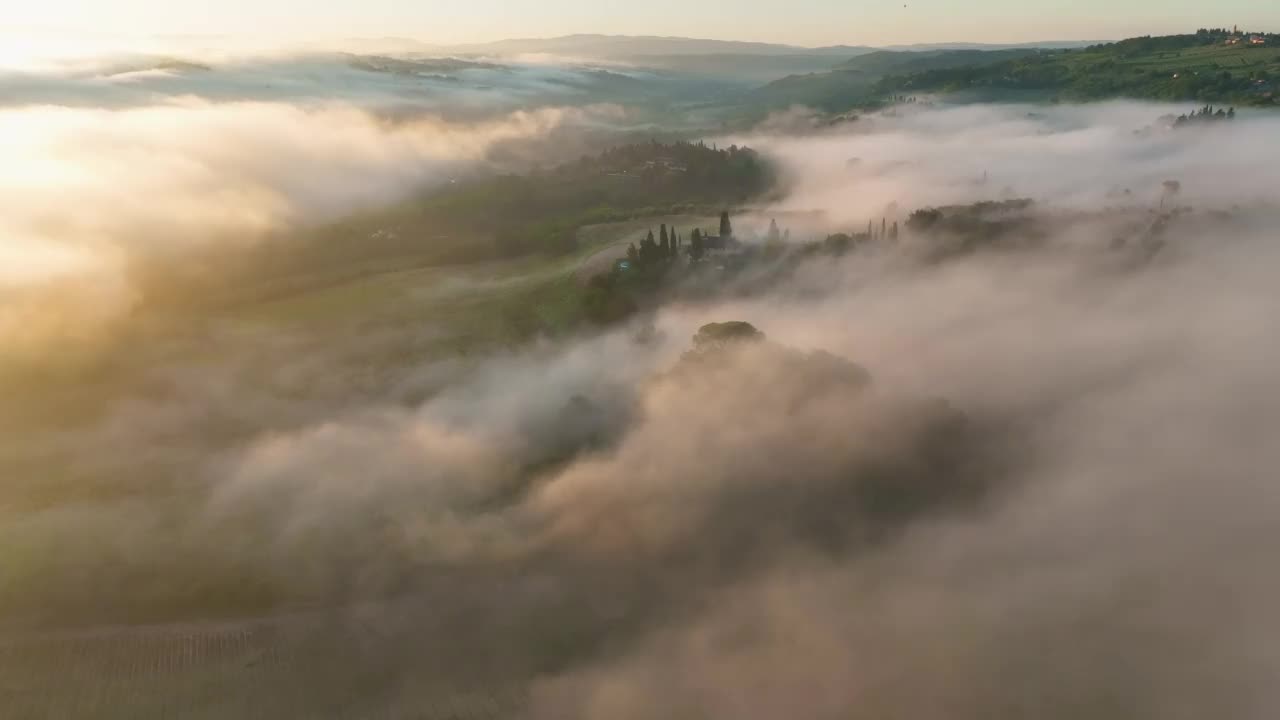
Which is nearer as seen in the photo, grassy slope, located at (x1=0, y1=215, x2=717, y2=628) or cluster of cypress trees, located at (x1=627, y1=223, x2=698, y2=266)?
grassy slope, located at (x1=0, y1=215, x2=717, y2=628)

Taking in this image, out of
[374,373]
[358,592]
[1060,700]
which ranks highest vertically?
[374,373]

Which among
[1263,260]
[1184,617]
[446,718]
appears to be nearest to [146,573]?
[446,718]

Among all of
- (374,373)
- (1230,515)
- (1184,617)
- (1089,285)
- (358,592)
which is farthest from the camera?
(1089,285)

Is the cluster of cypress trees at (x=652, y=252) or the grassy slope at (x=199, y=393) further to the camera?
the cluster of cypress trees at (x=652, y=252)

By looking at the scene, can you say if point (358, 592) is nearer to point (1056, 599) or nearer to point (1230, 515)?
point (1056, 599)

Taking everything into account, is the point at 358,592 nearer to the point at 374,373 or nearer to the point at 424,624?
the point at 424,624

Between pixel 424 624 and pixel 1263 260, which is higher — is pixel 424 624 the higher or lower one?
the lower one

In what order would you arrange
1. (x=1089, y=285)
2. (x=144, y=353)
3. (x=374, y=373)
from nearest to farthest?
(x=374, y=373) < (x=144, y=353) < (x=1089, y=285)

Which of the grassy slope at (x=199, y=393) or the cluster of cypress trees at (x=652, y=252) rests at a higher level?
the cluster of cypress trees at (x=652, y=252)

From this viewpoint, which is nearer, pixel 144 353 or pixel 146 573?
pixel 146 573

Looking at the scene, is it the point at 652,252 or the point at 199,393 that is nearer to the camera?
the point at 199,393

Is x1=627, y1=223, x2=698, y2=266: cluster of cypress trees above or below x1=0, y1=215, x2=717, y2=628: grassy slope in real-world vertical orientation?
above
